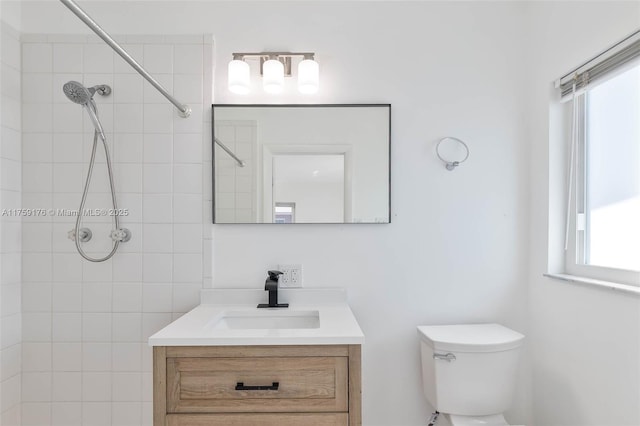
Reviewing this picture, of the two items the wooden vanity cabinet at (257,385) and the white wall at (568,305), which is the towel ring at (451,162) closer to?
the white wall at (568,305)

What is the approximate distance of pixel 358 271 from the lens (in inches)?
69.7

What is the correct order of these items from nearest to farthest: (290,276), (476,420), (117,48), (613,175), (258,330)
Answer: (117,48) → (258,330) → (613,175) → (476,420) → (290,276)

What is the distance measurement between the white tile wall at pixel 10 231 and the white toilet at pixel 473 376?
1.82 meters

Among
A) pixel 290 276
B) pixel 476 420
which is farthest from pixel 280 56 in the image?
pixel 476 420

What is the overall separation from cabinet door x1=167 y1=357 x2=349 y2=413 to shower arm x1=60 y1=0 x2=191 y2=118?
1004 mm

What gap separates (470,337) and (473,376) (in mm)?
152

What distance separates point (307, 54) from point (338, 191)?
656mm

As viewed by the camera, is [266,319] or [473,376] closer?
[473,376]

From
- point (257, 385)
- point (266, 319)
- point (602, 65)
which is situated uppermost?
point (602, 65)

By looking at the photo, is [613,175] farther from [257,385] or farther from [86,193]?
[86,193]

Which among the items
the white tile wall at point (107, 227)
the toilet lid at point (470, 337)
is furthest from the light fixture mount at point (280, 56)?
the toilet lid at point (470, 337)

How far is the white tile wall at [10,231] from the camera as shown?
162 centimetres

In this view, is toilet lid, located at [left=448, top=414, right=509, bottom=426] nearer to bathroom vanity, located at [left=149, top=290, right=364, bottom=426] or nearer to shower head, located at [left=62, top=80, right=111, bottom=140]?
bathroom vanity, located at [left=149, top=290, right=364, bottom=426]

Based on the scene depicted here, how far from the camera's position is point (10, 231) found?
1.66 metres
